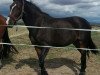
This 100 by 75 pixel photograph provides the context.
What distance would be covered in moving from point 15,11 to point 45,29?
0.93 m

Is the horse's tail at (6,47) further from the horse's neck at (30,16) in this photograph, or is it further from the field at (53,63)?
the horse's neck at (30,16)

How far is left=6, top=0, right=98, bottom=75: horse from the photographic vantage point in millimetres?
6898

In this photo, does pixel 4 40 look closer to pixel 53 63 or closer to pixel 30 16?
pixel 53 63

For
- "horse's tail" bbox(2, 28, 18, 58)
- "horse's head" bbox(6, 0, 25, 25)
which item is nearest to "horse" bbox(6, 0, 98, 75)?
"horse's head" bbox(6, 0, 25, 25)

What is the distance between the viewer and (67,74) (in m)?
7.93

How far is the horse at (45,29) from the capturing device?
6898 mm

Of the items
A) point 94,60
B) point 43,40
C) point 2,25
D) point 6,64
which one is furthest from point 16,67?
point 94,60

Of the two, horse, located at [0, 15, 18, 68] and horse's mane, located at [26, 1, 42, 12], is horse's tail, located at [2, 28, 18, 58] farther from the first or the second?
horse's mane, located at [26, 1, 42, 12]

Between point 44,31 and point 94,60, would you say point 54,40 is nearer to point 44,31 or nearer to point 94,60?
point 44,31

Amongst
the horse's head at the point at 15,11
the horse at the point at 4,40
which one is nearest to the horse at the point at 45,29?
the horse's head at the point at 15,11

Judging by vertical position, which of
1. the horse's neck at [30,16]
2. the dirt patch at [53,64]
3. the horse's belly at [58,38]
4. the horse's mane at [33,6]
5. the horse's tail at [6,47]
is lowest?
the dirt patch at [53,64]

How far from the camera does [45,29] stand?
7.14m

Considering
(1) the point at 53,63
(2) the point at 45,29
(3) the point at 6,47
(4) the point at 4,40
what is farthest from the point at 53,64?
(2) the point at 45,29

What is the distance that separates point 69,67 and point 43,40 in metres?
1.93
